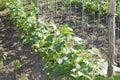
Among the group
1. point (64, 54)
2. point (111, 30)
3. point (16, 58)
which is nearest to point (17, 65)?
point (16, 58)

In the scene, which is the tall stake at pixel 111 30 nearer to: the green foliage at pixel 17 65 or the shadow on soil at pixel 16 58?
the shadow on soil at pixel 16 58

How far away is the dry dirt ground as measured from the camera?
5.21 meters

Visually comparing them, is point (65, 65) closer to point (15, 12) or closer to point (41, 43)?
point (41, 43)

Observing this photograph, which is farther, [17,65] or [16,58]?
[16,58]

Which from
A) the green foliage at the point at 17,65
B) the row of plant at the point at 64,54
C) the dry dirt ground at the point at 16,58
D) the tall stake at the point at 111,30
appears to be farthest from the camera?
the green foliage at the point at 17,65

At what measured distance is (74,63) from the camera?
13.6ft

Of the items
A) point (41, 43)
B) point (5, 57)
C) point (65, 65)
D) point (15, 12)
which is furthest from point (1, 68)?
point (15, 12)

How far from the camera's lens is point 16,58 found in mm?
5914

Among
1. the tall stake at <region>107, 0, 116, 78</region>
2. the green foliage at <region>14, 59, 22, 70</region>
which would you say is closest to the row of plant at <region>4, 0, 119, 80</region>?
the tall stake at <region>107, 0, 116, 78</region>

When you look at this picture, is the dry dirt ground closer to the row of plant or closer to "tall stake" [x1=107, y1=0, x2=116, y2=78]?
the row of plant

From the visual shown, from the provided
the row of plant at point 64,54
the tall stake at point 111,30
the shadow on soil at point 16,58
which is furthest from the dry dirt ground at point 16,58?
the tall stake at point 111,30

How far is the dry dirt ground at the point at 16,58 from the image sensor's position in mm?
5211

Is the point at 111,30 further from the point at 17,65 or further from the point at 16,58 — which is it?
the point at 16,58

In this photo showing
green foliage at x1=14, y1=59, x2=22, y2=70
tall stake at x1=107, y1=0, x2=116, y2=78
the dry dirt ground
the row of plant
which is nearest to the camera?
tall stake at x1=107, y1=0, x2=116, y2=78
